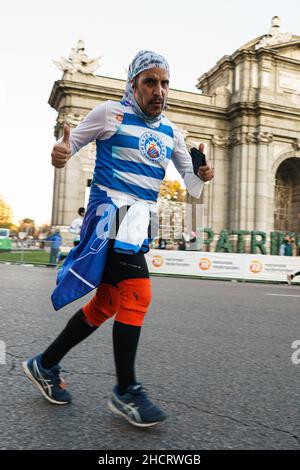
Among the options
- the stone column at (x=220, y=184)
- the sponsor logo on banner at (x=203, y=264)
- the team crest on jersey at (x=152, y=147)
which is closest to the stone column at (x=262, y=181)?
the stone column at (x=220, y=184)

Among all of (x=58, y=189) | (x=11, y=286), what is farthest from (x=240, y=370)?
(x=58, y=189)

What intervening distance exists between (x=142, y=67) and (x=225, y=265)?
14.4 meters

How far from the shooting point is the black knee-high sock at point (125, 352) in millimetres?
2207

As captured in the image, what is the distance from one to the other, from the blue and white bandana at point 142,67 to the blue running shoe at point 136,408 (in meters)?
1.36

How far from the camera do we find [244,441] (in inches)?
77.2

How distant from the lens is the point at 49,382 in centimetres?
238

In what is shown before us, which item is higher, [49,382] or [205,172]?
[205,172]

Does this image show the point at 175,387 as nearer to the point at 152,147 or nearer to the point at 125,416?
the point at 125,416

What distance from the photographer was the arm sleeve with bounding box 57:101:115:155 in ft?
7.86

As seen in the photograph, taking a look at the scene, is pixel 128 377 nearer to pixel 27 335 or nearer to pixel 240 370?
pixel 240 370

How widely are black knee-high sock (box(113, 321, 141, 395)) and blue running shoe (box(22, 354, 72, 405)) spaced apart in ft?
1.13

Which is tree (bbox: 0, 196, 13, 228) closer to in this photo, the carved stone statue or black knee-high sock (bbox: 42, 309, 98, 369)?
the carved stone statue

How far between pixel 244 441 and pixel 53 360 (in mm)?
1026

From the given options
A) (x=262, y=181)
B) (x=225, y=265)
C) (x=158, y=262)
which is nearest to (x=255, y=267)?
(x=225, y=265)
